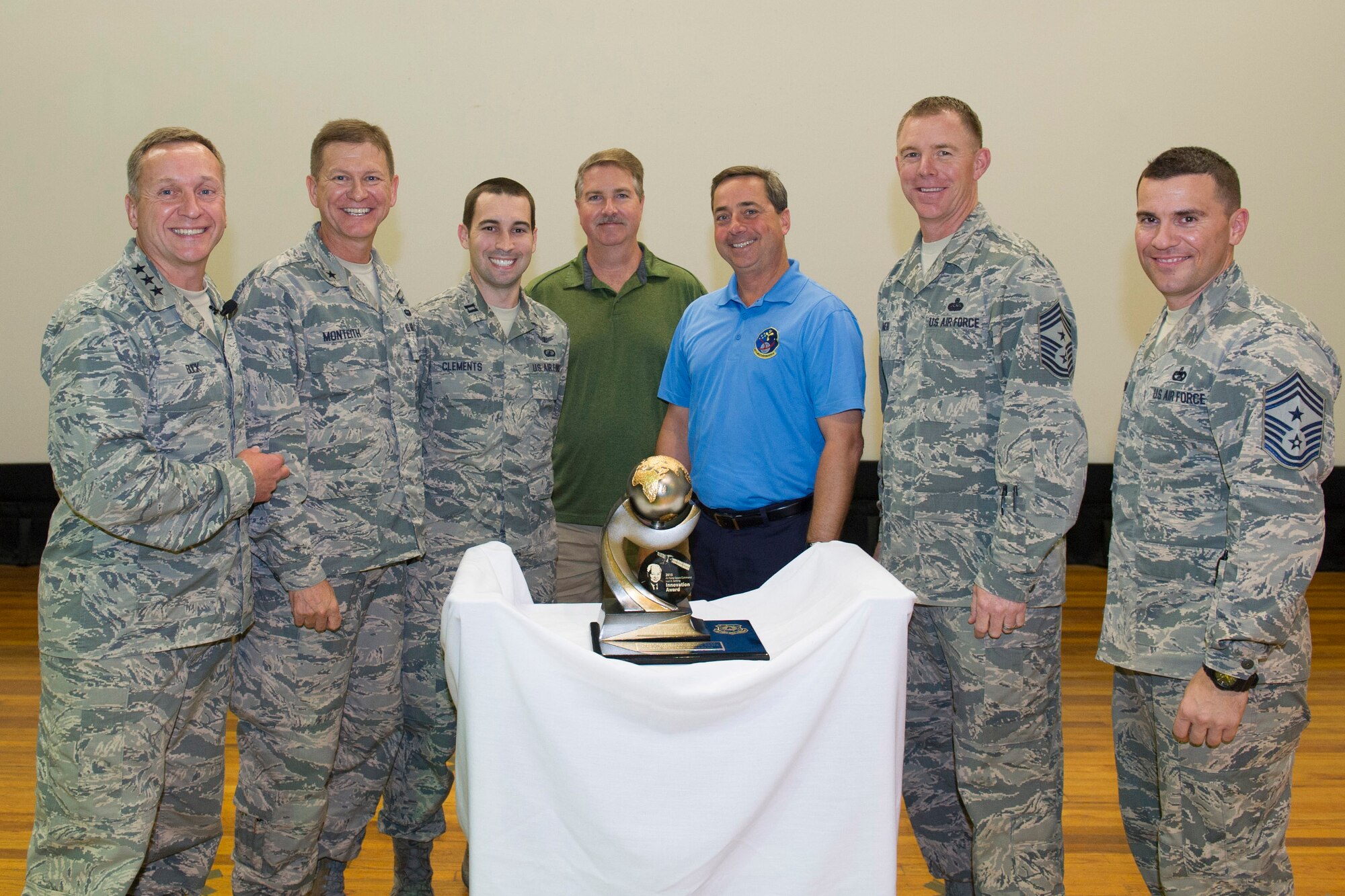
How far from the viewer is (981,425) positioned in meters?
2.11

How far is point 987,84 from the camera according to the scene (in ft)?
17.0

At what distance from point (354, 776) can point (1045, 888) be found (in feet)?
5.22

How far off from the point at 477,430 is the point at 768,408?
73cm

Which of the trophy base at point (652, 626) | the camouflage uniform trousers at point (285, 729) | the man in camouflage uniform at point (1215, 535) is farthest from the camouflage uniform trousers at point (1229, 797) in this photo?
the camouflage uniform trousers at point (285, 729)

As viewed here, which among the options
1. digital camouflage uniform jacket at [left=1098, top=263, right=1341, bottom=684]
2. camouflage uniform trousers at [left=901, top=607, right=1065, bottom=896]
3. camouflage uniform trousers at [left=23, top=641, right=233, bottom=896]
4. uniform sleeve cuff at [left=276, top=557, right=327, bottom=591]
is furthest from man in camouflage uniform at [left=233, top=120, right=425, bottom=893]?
digital camouflage uniform jacket at [left=1098, top=263, right=1341, bottom=684]

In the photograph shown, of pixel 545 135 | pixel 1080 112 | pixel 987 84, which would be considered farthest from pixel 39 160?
pixel 1080 112

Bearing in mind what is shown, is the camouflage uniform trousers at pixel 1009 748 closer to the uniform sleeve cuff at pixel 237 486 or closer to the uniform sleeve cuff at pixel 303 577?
the uniform sleeve cuff at pixel 303 577

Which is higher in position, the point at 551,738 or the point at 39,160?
the point at 39,160

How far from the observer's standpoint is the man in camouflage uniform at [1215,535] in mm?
1691

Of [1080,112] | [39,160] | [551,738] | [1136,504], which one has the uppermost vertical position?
[1080,112]

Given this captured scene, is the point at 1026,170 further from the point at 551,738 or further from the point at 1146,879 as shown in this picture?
the point at 551,738

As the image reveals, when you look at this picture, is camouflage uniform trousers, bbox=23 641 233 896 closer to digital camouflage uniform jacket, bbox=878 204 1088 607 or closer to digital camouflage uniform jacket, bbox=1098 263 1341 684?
digital camouflage uniform jacket, bbox=878 204 1088 607

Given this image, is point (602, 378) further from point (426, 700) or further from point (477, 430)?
point (426, 700)

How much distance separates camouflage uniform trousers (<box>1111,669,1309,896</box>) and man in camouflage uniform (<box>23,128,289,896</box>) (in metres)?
1.85
